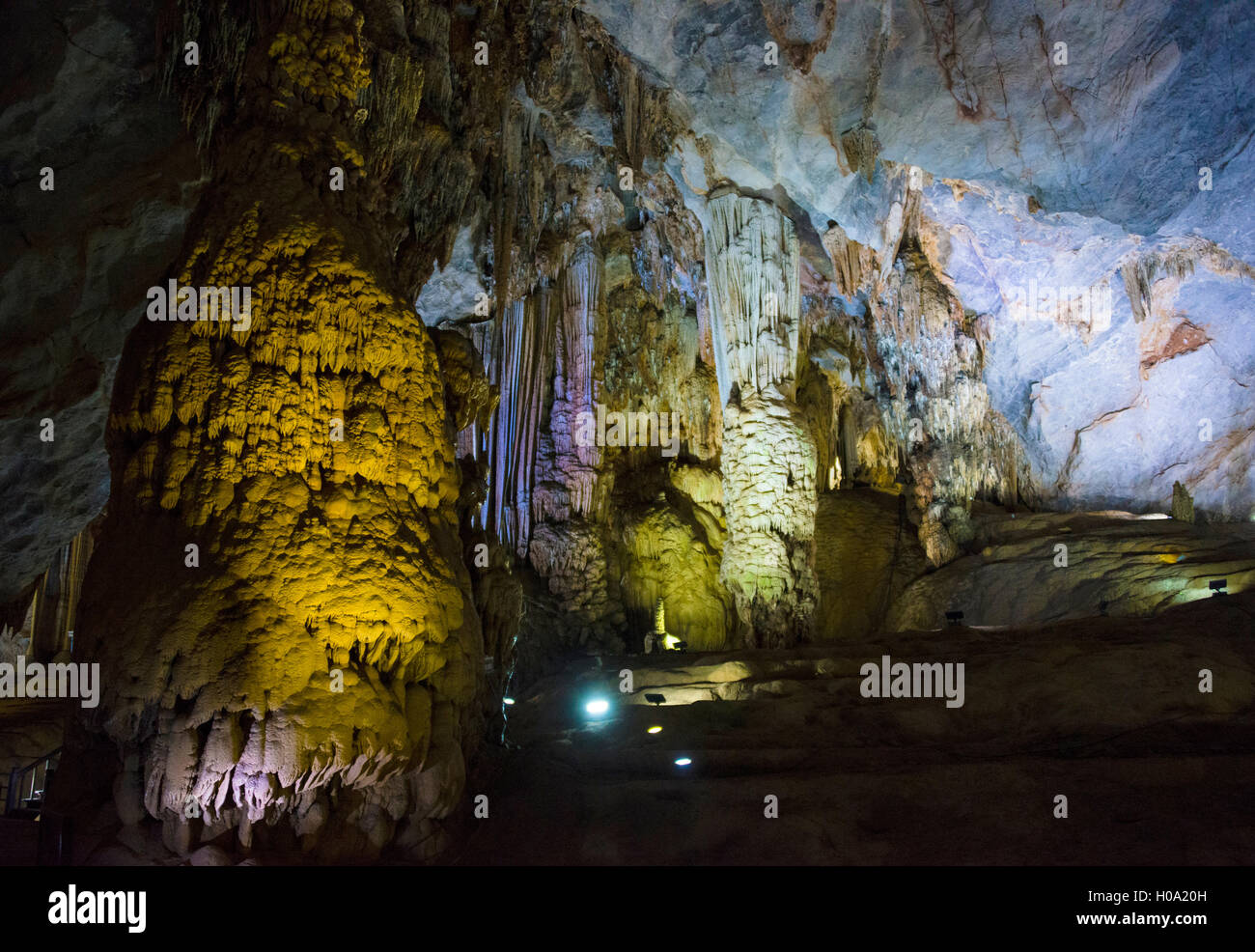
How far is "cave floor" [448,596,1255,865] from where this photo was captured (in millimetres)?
5141

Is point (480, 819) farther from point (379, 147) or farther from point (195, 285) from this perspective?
point (379, 147)

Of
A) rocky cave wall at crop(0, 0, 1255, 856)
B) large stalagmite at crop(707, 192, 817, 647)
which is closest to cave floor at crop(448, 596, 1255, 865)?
rocky cave wall at crop(0, 0, 1255, 856)

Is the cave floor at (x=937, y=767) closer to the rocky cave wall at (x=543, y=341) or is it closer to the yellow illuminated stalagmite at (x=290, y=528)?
the rocky cave wall at (x=543, y=341)

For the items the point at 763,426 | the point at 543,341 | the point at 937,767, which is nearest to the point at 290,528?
the point at 937,767

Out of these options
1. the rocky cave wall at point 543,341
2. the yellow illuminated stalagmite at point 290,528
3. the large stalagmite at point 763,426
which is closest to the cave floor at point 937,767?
the rocky cave wall at point 543,341

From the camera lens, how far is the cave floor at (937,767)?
5.14 metres

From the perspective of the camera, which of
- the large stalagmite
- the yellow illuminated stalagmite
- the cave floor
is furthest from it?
the large stalagmite

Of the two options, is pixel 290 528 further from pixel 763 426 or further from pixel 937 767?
pixel 763 426

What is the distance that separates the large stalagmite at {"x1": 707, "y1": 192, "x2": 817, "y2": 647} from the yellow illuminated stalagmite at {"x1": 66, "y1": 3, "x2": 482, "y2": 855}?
7094 mm

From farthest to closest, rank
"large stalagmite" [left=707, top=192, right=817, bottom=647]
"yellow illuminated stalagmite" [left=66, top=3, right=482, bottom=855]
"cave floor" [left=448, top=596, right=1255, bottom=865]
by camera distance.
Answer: "large stalagmite" [left=707, top=192, right=817, bottom=647] < "cave floor" [left=448, top=596, right=1255, bottom=865] < "yellow illuminated stalagmite" [left=66, top=3, right=482, bottom=855]

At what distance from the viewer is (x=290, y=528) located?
17.3 ft

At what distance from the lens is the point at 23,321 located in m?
8.97

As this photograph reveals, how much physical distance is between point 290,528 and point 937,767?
15.1ft

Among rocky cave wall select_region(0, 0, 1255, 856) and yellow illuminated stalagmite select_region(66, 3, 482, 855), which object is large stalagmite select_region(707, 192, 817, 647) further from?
yellow illuminated stalagmite select_region(66, 3, 482, 855)
